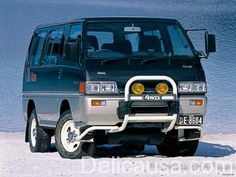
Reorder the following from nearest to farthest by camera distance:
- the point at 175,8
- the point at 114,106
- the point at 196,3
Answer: the point at 114,106, the point at 175,8, the point at 196,3

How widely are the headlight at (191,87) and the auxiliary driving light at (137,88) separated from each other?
0.56 metres

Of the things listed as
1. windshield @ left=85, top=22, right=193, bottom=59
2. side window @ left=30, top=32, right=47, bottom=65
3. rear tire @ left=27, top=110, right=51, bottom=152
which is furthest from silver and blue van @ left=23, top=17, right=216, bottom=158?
side window @ left=30, top=32, right=47, bottom=65

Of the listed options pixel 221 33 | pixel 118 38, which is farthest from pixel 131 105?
pixel 221 33

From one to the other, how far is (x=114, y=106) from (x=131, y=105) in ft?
0.77

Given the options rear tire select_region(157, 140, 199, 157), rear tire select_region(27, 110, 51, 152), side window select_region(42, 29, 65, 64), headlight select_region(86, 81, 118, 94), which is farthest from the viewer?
rear tire select_region(27, 110, 51, 152)

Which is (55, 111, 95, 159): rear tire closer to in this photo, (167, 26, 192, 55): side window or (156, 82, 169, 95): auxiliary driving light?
(156, 82, 169, 95): auxiliary driving light

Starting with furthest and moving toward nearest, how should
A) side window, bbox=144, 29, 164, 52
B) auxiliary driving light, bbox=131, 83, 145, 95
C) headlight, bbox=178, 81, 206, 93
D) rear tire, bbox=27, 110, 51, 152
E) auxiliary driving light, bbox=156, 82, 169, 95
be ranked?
rear tire, bbox=27, 110, 51, 152
side window, bbox=144, 29, 164, 52
headlight, bbox=178, 81, 206, 93
auxiliary driving light, bbox=156, 82, 169, 95
auxiliary driving light, bbox=131, 83, 145, 95

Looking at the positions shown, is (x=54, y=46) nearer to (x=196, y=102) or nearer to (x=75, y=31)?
(x=75, y=31)

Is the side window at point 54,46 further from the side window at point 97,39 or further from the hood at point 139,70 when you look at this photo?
the hood at point 139,70

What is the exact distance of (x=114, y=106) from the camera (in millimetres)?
13508

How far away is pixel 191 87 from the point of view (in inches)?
547

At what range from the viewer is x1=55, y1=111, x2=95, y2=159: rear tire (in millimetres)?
14039

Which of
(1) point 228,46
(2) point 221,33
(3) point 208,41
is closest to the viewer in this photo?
(3) point 208,41

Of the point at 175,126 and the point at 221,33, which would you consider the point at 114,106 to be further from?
the point at 221,33
